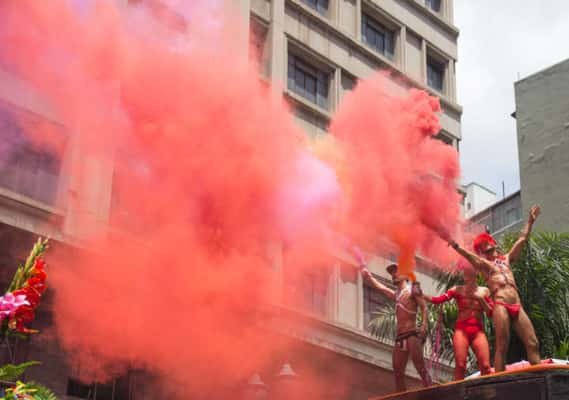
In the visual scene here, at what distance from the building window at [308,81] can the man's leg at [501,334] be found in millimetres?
14626

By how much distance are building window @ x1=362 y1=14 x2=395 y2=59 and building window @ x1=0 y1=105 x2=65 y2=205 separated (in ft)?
41.1


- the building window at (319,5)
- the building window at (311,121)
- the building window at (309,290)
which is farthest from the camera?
the building window at (319,5)

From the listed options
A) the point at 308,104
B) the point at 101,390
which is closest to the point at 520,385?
the point at 101,390

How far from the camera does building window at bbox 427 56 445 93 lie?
106ft

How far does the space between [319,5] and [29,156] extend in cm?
1180

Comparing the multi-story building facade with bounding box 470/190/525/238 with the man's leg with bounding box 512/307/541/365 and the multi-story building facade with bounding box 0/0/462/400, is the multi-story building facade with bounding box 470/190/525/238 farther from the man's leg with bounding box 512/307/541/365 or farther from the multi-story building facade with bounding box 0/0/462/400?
the man's leg with bounding box 512/307/541/365

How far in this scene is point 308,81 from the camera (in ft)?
93.1

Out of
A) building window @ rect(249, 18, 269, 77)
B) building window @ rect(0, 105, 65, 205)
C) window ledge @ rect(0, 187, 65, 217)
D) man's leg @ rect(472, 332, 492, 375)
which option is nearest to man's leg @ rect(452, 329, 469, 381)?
man's leg @ rect(472, 332, 492, 375)

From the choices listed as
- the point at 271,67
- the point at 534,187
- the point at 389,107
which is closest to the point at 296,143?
the point at 389,107

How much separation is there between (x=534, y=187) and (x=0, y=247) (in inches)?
780

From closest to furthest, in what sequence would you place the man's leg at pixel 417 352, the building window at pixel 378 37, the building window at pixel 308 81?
the man's leg at pixel 417 352
the building window at pixel 308 81
the building window at pixel 378 37

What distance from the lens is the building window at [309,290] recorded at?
80.6 feet

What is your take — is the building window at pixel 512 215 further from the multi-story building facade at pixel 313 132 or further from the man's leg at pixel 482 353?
the man's leg at pixel 482 353

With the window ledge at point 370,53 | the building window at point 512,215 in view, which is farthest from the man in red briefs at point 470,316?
the building window at point 512,215
